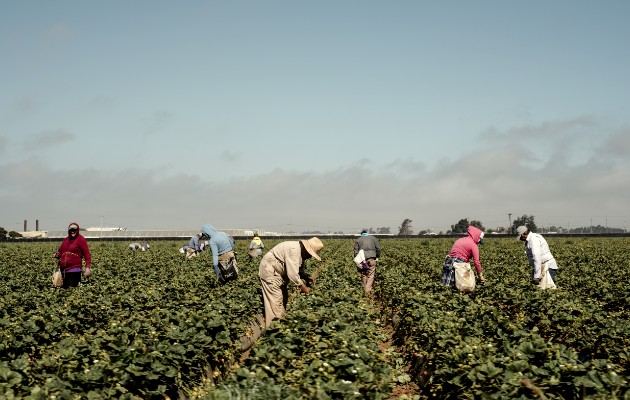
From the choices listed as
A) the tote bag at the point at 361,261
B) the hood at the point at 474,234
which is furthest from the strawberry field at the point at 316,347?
the tote bag at the point at 361,261

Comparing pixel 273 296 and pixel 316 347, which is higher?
pixel 273 296

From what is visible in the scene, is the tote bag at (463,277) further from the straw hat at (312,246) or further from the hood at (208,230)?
the hood at (208,230)

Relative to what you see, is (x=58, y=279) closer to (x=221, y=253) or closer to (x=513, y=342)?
(x=221, y=253)

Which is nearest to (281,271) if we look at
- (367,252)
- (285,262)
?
(285,262)

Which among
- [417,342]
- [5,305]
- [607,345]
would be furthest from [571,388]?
[5,305]

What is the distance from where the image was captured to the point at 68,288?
12844mm

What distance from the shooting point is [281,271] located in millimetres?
10578

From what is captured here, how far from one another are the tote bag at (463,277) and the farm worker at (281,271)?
315 cm

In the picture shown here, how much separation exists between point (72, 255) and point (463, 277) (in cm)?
802

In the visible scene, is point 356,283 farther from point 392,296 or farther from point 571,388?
point 571,388

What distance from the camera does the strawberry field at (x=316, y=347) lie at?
5.49 m

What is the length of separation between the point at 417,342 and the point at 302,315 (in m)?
1.87

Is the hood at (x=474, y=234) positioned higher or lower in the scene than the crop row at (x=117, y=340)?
higher

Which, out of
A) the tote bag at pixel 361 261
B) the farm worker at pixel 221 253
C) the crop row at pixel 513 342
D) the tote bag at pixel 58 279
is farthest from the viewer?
the tote bag at pixel 361 261
